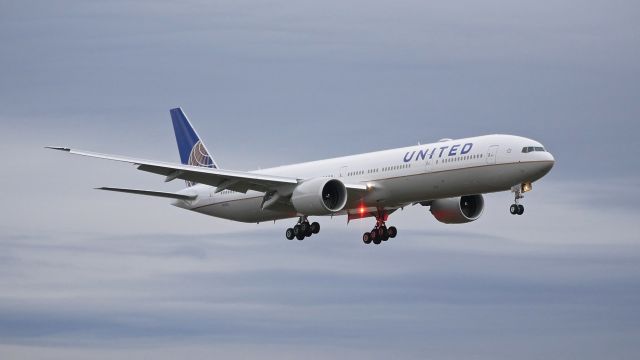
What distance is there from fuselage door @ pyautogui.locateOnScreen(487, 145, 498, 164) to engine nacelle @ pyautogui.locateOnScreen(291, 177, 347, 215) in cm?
842

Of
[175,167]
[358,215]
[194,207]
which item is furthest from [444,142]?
[194,207]

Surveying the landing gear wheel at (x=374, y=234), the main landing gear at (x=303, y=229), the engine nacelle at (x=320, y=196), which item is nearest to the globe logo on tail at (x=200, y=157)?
the main landing gear at (x=303, y=229)

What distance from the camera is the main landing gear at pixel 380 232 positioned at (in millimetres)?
77312

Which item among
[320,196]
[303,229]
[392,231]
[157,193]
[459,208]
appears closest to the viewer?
[320,196]

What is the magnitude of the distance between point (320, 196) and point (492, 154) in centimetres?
939

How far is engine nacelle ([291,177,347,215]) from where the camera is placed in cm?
7225

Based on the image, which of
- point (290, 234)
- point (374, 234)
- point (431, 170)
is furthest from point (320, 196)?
point (374, 234)

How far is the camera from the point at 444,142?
2793 inches

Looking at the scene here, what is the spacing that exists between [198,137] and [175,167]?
17437 mm

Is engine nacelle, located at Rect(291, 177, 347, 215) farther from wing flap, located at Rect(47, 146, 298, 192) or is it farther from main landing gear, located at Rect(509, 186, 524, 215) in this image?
main landing gear, located at Rect(509, 186, 524, 215)

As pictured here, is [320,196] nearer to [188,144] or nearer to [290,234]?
[290,234]

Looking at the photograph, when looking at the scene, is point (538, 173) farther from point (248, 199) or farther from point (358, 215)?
point (248, 199)

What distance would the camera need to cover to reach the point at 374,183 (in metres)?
72.7

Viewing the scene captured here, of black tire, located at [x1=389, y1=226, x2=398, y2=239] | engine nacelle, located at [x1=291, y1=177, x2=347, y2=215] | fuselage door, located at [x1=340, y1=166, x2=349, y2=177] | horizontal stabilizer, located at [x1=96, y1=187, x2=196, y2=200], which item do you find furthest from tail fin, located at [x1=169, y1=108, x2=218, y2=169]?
engine nacelle, located at [x1=291, y1=177, x2=347, y2=215]
